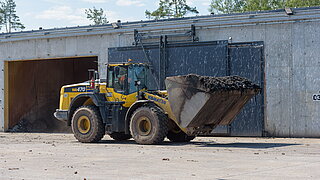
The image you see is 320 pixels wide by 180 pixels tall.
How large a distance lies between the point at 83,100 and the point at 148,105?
3381mm

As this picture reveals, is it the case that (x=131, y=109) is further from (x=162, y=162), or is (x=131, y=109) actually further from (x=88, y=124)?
(x=162, y=162)

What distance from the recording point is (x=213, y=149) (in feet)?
59.2

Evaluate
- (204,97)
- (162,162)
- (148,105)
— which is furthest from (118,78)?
(162,162)

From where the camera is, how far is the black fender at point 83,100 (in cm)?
2162

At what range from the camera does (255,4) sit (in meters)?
68.9

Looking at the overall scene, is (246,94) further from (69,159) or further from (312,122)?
(69,159)

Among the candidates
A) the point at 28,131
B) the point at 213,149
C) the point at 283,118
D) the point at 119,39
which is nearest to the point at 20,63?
the point at 28,131

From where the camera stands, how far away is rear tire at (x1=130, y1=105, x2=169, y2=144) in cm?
1966

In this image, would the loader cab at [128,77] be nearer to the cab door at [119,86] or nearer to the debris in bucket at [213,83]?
the cab door at [119,86]

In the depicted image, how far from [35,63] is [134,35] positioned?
9691mm

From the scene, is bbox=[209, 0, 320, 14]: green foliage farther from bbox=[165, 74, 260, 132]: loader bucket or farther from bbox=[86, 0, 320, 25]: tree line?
bbox=[165, 74, 260, 132]: loader bucket

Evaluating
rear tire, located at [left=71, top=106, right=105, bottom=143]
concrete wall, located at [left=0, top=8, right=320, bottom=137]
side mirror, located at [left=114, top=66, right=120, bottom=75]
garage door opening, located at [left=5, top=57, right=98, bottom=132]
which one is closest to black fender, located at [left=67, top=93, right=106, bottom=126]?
rear tire, located at [left=71, top=106, right=105, bottom=143]

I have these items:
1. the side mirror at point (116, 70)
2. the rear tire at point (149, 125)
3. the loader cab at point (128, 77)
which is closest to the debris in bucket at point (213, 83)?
the rear tire at point (149, 125)

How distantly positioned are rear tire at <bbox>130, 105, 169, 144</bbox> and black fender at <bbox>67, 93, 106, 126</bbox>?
1835mm
